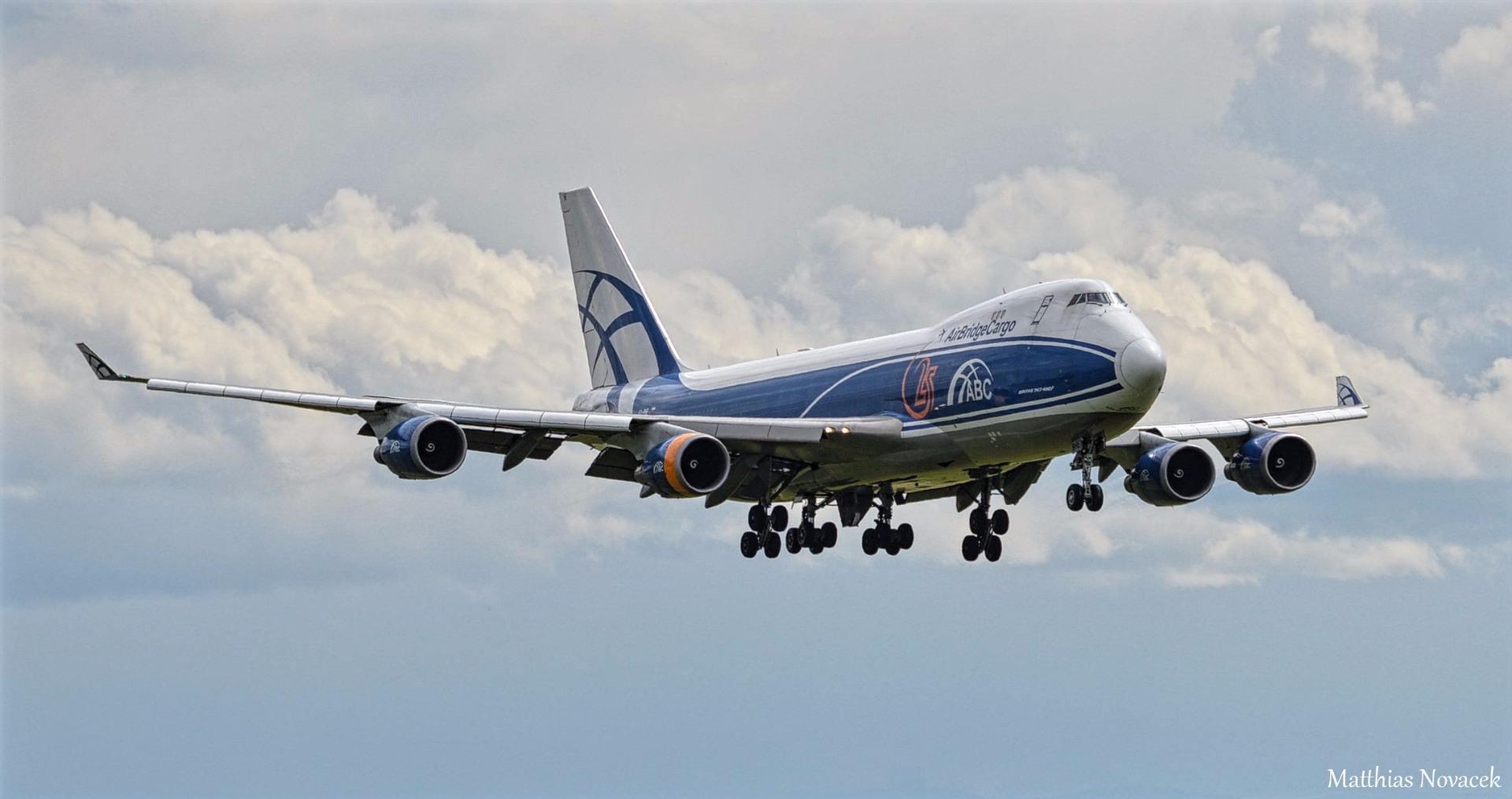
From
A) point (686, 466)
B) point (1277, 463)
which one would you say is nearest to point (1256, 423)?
point (1277, 463)

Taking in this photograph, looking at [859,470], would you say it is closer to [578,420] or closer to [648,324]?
[578,420]

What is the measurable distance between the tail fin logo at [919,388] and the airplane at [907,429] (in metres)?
0.04

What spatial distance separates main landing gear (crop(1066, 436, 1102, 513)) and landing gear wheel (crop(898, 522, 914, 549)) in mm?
12031

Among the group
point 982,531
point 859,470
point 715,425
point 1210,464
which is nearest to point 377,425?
point 715,425

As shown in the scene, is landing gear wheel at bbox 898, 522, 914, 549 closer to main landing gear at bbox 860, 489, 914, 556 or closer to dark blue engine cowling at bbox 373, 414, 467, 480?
main landing gear at bbox 860, 489, 914, 556

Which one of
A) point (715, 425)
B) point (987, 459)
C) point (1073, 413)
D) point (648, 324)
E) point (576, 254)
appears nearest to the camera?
point (1073, 413)

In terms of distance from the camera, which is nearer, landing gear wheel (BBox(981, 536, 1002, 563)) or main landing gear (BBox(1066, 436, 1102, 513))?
main landing gear (BBox(1066, 436, 1102, 513))

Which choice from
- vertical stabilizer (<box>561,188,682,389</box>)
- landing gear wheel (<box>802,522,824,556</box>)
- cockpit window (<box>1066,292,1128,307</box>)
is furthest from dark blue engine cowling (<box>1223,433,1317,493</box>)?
vertical stabilizer (<box>561,188,682,389</box>)

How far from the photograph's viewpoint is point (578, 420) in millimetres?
57688

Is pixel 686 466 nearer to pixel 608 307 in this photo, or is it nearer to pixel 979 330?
pixel 979 330

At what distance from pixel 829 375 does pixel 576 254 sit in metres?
22.5

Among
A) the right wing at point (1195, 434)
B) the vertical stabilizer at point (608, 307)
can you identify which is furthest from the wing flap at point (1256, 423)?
the vertical stabilizer at point (608, 307)

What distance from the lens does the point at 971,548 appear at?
6181 cm

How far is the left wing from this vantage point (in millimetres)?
56781
